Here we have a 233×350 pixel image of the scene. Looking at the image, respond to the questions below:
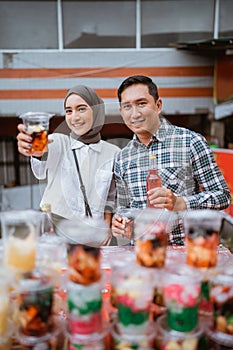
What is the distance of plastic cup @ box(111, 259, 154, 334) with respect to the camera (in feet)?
3.46

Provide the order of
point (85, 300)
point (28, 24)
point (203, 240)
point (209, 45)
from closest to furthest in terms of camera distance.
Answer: point (85, 300) → point (203, 240) → point (209, 45) → point (28, 24)

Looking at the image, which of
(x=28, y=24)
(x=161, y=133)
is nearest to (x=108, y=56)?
(x=28, y=24)

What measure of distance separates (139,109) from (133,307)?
108cm

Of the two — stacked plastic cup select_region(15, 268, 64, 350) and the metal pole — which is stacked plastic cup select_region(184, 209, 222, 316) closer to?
stacked plastic cup select_region(15, 268, 64, 350)

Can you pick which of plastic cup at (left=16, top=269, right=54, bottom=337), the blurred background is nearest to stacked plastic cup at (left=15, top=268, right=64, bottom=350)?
plastic cup at (left=16, top=269, right=54, bottom=337)

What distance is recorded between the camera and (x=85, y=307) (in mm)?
1051

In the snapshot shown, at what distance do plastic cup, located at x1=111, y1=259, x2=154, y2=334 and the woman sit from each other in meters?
0.89

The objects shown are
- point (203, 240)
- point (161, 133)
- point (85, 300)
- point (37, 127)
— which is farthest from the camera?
point (161, 133)

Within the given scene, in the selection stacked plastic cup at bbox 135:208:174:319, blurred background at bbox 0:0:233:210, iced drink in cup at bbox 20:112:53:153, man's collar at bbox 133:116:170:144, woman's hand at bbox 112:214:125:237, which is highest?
blurred background at bbox 0:0:233:210

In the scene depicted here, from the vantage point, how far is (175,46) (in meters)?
6.58

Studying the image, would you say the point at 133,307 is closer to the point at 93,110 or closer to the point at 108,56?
the point at 93,110

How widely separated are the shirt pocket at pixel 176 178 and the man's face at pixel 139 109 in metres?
0.23

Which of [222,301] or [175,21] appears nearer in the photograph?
[222,301]

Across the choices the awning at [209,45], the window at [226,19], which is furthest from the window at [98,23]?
the window at [226,19]
